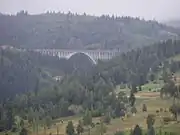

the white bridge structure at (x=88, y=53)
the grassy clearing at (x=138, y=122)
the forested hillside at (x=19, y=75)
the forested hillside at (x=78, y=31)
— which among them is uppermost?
the forested hillside at (x=78, y=31)

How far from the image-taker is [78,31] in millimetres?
67375

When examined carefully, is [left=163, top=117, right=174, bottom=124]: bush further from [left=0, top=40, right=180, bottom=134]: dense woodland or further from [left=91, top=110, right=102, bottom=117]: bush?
[left=91, top=110, right=102, bottom=117]: bush

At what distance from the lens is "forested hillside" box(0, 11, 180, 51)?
195 feet

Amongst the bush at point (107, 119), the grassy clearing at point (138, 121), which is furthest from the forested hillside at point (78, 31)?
the bush at point (107, 119)

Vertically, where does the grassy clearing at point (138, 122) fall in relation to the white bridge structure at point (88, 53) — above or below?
below

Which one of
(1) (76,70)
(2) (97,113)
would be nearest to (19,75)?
(1) (76,70)

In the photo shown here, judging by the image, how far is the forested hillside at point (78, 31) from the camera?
195 ft

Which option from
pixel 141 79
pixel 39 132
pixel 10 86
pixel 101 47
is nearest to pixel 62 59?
pixel 101 47

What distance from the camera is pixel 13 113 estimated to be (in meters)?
23.0

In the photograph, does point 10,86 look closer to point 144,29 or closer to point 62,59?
point 62,59

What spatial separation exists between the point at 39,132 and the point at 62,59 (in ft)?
101

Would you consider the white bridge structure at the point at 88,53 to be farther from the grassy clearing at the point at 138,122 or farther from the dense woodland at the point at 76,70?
the grassy clearing at the point at 138,122

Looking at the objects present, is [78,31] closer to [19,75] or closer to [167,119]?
[19,75]

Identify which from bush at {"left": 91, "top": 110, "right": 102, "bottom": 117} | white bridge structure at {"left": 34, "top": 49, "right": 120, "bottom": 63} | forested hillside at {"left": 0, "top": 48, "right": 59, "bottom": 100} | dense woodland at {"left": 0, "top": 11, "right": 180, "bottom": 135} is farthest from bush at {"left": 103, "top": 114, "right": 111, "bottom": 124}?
white bridge structure at {"left": 34, "top": 49, "right": 120, "bottom": 63}
